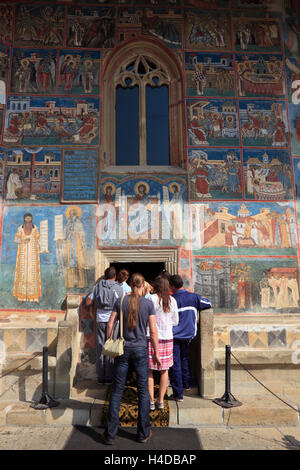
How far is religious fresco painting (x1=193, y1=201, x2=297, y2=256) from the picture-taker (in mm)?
8047

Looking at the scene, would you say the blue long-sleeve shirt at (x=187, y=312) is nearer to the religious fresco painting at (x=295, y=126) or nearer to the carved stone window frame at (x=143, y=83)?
the carved stone window frame at (x=143, y=83)

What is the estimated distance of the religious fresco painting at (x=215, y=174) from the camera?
827 centimetres

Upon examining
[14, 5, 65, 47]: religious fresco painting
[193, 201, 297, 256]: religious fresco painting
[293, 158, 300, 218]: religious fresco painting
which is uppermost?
[14, 5, 65, 47]: religious fresco painting

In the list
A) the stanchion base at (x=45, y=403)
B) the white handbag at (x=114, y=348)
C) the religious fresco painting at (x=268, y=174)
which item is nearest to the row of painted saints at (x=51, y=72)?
the religious fresco painting at (x=268, y=174)

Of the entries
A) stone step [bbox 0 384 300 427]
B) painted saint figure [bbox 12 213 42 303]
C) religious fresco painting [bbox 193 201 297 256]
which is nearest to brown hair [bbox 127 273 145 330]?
Result: stone step [bbox 0 384 300 427]

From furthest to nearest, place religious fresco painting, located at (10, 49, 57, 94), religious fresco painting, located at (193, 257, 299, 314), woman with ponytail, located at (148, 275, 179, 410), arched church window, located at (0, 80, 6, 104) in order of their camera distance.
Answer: religious fresco painting, located at (10, 49, 57, 94) < arched church window, located at (0, 80, 6, 104) < religious fresco painting, located at (193, 257, 299, 314) < woman with ponytail, located at (148, 275, 179, 410)

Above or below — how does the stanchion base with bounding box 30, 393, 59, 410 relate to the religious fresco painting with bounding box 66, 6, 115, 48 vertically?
below

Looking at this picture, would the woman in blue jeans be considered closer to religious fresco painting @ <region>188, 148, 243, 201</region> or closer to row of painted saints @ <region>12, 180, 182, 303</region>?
row of painted saints @ <region>12, 180, 182, 303</region>

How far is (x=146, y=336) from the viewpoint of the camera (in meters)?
4.46

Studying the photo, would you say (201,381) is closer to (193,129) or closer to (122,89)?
(193,129)

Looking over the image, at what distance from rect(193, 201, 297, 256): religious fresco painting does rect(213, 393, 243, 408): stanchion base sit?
315cm

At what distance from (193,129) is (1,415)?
6.64 metres

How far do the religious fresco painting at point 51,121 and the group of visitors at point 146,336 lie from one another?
3.58 metres

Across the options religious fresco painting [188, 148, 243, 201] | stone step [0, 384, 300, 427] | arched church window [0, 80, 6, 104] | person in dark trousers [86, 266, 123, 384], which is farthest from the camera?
arched church window [0, 80, 6, 104]
